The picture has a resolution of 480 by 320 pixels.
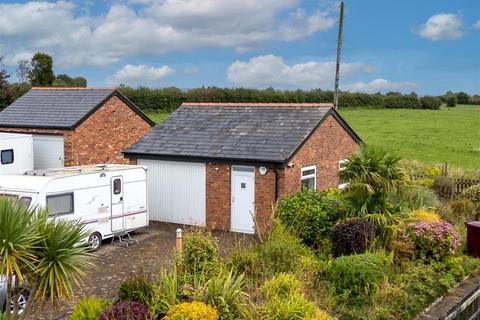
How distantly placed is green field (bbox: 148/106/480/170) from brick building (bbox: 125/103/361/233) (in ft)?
40.7

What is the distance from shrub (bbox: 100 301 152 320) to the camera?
27.9 feet

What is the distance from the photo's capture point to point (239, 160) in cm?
1814

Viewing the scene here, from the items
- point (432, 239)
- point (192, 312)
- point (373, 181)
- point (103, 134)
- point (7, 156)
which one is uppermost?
point (103, 134)

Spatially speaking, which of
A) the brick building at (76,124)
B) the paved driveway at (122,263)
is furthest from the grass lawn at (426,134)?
the paved driveway at (122,263)

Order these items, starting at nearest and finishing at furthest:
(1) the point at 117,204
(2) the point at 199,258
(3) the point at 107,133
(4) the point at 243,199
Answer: (2) the point at 199,258
(1) the point at 117,204
(4) the point at 243,199
(3) the point at 107,133

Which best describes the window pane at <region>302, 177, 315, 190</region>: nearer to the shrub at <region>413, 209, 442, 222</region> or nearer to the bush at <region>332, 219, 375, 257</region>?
the shrub at <region>413, 209, 442, 222</region>

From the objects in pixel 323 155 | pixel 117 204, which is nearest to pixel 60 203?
pixel 117 204

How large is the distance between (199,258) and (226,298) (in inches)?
59.7

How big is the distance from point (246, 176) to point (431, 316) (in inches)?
337

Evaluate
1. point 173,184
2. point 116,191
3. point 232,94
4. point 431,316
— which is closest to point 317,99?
point 232,94

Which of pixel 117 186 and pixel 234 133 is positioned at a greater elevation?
pixel 234 133

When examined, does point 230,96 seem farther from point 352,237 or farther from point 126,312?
point 126,312

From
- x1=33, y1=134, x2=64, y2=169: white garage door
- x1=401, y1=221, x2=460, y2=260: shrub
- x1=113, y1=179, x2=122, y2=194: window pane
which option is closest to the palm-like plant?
x1=401, y1=221, x2=460, y2=260: shrub

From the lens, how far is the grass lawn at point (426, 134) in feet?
127
